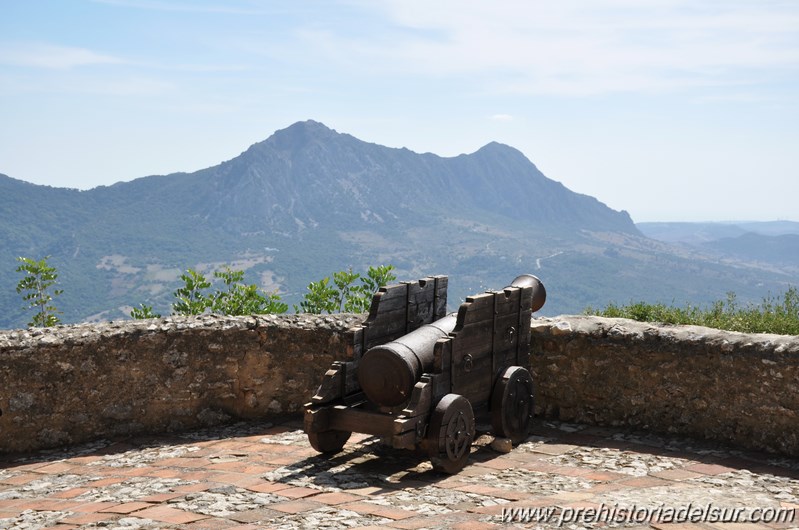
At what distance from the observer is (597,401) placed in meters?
6.76

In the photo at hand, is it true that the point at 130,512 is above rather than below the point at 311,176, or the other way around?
below

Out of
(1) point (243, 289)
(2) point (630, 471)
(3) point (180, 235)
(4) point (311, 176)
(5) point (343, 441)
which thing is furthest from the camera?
(4) point (311, 176)

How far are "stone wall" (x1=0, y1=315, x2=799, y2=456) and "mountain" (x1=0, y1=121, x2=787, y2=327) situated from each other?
90.4m

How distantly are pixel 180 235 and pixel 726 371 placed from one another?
155902 mm

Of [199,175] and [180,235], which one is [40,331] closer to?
[180,235]

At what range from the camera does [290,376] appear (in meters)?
7.00

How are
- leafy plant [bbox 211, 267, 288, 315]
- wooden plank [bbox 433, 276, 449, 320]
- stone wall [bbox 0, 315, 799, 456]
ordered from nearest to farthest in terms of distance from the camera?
stone wall [bbox 0, 315, 799, 456] < wooden plank [bbox 433, 276, 449, 320] < leafy plant [bbox 211, 267, 288, 315]

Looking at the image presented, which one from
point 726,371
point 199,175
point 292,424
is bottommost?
point 292,424

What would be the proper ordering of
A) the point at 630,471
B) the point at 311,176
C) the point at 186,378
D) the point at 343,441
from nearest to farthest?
the point at 630,471
the point at 343,441
the point at 186,378
the point at 311,176

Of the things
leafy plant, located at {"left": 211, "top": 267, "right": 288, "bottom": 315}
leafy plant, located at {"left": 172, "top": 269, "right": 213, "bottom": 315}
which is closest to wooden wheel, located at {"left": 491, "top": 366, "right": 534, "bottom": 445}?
leafy plant, located at {"left": 211, "top": 267, "right": 288, "bottom": 315}

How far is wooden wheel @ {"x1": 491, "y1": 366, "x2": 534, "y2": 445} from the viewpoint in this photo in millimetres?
6055

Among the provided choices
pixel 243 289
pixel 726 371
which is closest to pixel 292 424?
pixel 726 371

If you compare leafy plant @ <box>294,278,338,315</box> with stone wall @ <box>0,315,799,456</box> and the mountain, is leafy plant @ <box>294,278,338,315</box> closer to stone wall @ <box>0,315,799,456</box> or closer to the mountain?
stone wall @ <box>0,315,799,456</box>

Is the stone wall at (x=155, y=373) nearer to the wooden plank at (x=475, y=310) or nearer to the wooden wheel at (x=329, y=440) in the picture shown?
the wooden wheel at (x=329, y=440)
